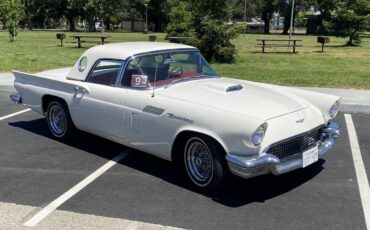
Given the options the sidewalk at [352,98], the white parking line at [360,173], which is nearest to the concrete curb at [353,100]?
the sidewalk at [352,98]

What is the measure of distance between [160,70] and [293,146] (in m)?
1.86

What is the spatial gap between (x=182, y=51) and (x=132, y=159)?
155cm

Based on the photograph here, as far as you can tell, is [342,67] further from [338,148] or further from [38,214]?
[38,214]

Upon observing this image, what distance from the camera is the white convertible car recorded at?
419 centimetres

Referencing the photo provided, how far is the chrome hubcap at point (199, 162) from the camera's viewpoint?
450 centimetres

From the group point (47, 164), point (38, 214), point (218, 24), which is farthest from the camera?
point (218, 24)

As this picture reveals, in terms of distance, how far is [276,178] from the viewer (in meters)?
4.97

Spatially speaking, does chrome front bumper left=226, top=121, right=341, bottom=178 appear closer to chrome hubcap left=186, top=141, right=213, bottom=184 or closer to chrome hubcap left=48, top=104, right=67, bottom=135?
chrome hubcap left=186, top=141, right=213, bottom=184

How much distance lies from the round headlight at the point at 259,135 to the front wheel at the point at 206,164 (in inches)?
15.6

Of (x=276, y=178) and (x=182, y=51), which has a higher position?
(x=182, y=51)

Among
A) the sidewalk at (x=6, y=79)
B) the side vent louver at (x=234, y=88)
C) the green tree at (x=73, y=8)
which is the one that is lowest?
the sidewalk at (x=6, y=79)

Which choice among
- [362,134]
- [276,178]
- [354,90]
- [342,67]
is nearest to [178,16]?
[342,67]

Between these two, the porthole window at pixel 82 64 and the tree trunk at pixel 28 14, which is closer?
the porthole window at pixel 82 64

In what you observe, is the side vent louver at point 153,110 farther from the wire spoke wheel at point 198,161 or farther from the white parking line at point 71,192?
the white parking line at point 71,192
